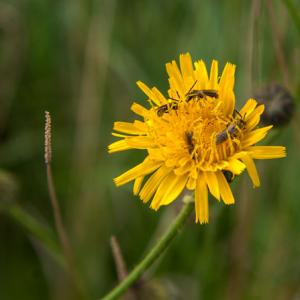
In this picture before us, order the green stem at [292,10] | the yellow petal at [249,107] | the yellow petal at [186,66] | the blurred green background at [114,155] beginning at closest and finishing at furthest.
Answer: the yellow petal at [249,107], the yellow petal at [186,66], the green stem at [292,10], the blurred green background at [114,155]

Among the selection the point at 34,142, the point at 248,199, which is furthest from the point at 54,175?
the point at 248,199

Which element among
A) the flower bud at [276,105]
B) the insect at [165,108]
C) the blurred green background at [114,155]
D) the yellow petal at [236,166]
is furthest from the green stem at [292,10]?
the yellow petal at [236,166]

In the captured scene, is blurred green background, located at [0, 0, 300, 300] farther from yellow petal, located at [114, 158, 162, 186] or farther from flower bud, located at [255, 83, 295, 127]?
yellow petal, located at [114, 158, 162, 186]

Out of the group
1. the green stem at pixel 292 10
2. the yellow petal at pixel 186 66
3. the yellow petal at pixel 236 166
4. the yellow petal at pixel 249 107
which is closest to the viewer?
the yellow petal at pixel 236 166

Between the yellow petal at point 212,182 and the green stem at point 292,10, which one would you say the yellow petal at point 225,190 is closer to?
the yellow petal at point 212,182

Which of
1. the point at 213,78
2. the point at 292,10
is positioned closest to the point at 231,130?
the point at 213,78

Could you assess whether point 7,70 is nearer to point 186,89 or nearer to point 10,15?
point 10,15
